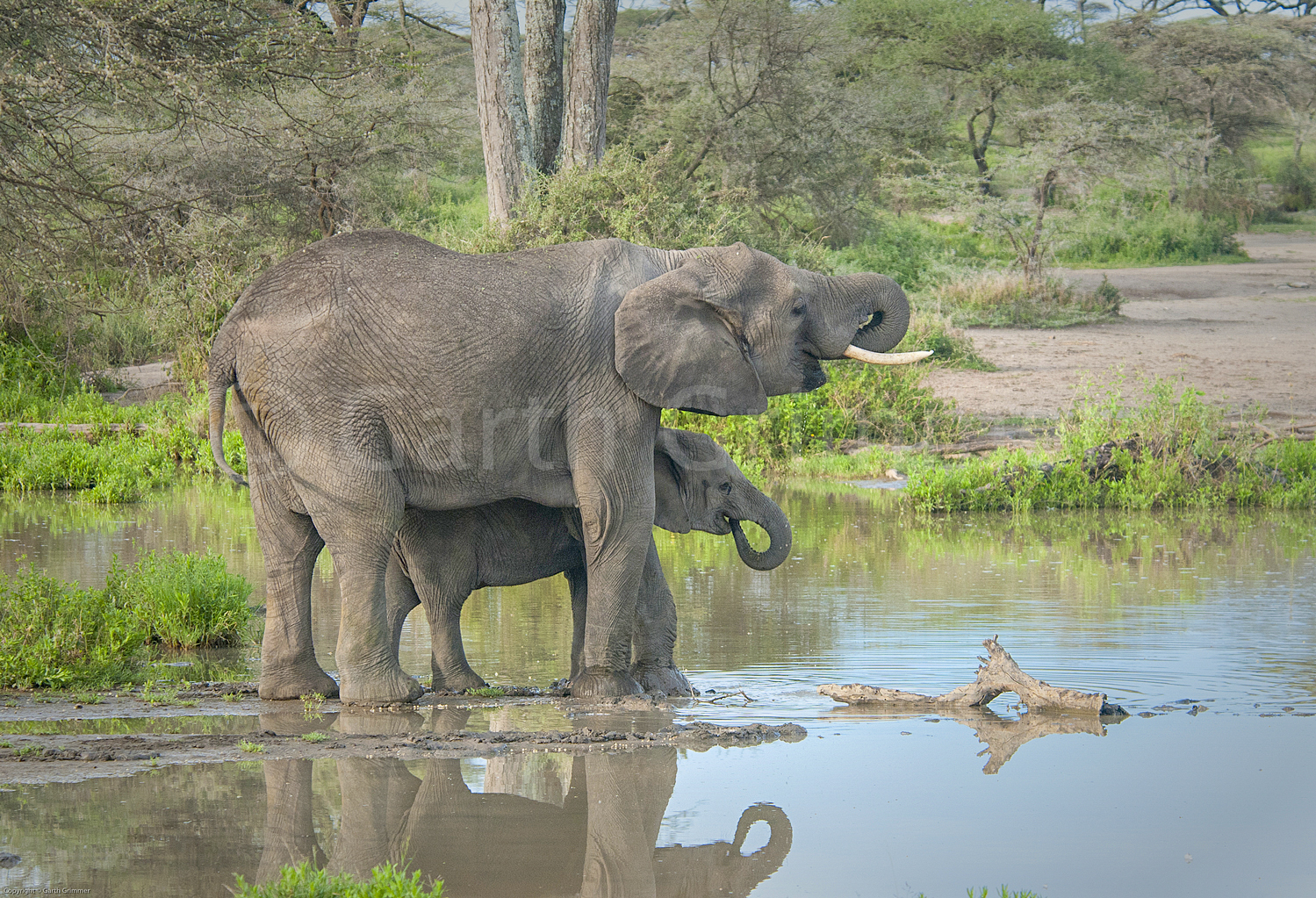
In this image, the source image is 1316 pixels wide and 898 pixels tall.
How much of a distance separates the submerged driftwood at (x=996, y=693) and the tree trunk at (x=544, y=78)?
11.5m

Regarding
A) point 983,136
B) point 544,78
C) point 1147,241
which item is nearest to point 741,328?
point 544,78

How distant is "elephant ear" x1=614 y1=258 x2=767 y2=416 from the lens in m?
6.75

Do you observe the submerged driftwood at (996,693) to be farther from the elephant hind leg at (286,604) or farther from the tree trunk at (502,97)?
the tree trunk at (502,97)

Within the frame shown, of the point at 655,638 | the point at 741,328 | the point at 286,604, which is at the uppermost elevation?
the point at 741,328

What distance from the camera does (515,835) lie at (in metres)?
4.80

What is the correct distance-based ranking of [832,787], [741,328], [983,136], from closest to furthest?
[832,787] → [741,328] → [983,136]

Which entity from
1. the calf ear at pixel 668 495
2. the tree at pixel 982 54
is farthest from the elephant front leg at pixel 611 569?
the tree at pixel 982 54

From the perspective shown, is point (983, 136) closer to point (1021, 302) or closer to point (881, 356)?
point (1021, 302)

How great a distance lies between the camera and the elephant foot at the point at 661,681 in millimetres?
7113

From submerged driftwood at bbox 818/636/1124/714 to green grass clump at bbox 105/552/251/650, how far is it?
11.9ft

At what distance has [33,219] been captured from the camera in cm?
803

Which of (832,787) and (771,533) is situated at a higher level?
(771,533)

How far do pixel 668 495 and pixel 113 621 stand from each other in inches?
115

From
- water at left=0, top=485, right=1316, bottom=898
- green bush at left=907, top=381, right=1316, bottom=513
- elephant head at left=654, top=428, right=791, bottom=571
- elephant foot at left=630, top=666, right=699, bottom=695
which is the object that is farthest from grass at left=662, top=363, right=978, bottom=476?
elephant foot at left=630, top=666, right=699, bottom=695
